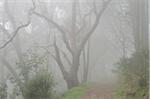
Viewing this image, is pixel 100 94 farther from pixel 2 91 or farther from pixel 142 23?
pixel 2 91

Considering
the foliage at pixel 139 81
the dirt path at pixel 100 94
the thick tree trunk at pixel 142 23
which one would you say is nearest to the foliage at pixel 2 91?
the dirt path at pixel 100 94

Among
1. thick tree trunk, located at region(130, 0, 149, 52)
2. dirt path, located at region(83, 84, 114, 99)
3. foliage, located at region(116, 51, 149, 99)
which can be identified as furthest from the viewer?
thick tree trunk, located at region(130, 0, 149, 52)

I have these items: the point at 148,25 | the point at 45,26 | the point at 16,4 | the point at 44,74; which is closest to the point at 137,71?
the point at 148,25

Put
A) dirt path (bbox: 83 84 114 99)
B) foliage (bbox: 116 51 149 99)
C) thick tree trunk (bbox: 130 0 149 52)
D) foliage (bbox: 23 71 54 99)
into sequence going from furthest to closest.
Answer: thick tree trunk (bbox: 130 0 149 52) < foliage (bbox: 23 71 54 99) < dirt path (bbox: 83 84 114 99) < foliage (bbox: 116 51 149 99)

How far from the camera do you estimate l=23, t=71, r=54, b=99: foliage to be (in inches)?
432

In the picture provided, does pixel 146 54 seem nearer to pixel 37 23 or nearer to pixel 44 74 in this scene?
Result: pixel 44 74

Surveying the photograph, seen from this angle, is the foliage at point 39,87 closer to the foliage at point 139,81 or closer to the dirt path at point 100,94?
the dirt path at point 100,94

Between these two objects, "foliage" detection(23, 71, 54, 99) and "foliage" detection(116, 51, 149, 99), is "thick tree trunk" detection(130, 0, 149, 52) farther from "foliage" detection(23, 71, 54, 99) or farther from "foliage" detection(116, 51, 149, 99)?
"foliage" detection(23, 71, 54, 99)

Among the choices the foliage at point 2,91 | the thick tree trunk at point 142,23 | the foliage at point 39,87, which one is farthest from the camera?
the foliage at point 2,91

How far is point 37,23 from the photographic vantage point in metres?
27.6

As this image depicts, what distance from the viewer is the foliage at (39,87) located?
36.0ft

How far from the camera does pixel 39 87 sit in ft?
36.1

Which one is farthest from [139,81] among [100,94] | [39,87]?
[39,87]

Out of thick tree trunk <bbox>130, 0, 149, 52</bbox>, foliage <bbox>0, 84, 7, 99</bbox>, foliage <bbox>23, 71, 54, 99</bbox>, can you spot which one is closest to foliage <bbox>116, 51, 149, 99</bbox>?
thick tree trunk <bbox>130, 0, 149, 52</bbox>
